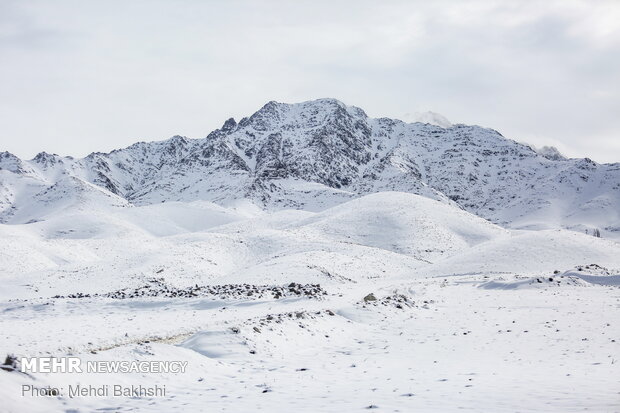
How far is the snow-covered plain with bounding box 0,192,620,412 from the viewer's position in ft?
39.9

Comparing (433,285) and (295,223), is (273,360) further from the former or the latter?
(295,223)

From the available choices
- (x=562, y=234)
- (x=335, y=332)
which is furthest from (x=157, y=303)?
(x=562, y=234)

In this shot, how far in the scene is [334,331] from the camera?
21922 mm

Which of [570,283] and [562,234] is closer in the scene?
[570,283]

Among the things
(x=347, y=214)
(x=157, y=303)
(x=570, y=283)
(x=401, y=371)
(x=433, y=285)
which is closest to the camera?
(x=401, y=371)

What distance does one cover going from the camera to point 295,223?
9644 centimetres

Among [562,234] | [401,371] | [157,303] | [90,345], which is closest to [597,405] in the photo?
[401,371]

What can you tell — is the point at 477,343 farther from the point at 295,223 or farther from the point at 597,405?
the point at 295,223

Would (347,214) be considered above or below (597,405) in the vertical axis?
above

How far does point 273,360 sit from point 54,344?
9.51m

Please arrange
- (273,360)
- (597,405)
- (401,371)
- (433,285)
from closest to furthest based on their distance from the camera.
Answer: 1. (597,405)
2. (401,371)
3. (273,360)
4. (433,285)

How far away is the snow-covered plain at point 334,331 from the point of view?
1215cm

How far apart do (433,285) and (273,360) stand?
27425mm

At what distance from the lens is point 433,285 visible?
137 feet
